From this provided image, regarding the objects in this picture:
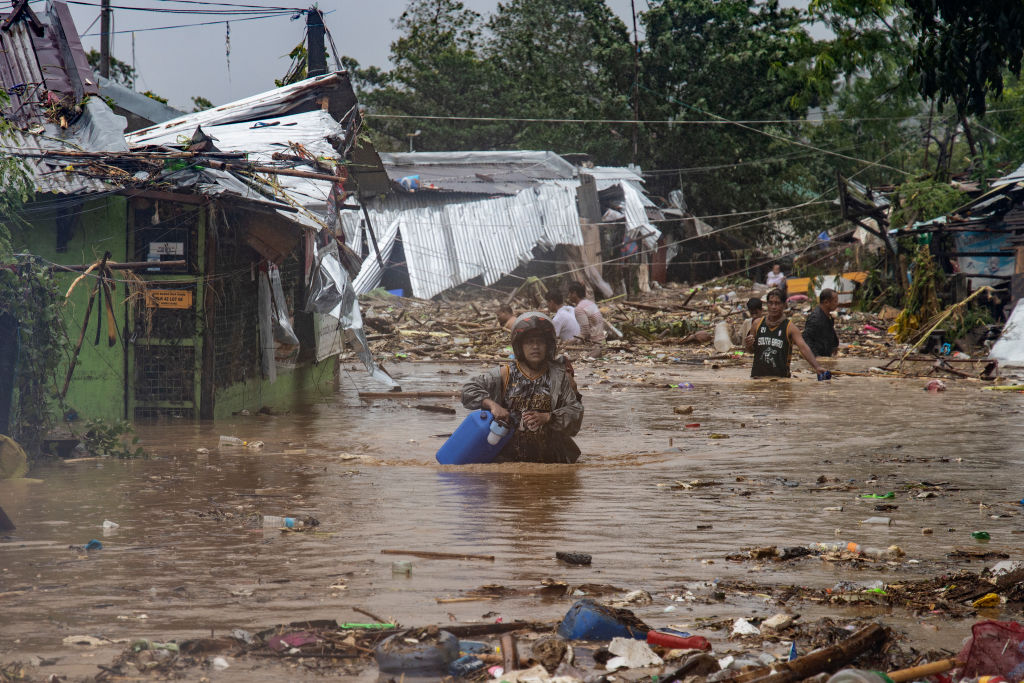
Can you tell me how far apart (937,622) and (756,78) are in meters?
33.6

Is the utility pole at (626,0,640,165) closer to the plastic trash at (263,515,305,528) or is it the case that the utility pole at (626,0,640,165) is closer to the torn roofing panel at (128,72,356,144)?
the torn roofing panel at (128,72,356,144)

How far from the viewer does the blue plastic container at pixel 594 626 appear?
14.0ft

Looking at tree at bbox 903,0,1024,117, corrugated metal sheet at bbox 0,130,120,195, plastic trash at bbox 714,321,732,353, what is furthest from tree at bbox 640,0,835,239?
tree at bbox 903,0,1024,117

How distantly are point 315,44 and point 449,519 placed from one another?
11542mm

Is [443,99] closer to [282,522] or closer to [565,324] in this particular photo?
[565,324]

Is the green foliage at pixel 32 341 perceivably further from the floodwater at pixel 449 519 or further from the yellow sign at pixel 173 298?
the yellow sign at pixel 173 298

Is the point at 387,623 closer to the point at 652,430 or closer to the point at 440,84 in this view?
the point at 652,430

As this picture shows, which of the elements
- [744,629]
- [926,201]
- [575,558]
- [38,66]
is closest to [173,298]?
[38,66]

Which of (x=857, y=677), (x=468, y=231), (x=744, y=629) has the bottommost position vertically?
(x=744, y=629)

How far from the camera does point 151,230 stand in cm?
1143

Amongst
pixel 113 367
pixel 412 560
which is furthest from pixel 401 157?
pixel 412 560

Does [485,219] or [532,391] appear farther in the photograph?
[485,219]

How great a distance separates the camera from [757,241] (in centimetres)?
3853

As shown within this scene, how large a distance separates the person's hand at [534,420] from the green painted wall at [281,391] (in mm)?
4680
